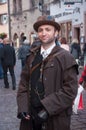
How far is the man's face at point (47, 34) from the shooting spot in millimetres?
3635

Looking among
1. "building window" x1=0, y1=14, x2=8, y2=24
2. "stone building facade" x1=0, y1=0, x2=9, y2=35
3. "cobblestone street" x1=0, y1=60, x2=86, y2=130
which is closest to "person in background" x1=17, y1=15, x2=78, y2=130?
"cobblestone street" x1=0, y1=60, x2=86, y2=130

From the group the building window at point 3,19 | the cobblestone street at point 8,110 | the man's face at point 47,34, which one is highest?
the man's face at point 47,34

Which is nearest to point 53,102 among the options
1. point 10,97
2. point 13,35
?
point 10,97

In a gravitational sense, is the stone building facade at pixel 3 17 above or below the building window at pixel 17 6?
below

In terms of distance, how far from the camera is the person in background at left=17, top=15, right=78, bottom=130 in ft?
11.5

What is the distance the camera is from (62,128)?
360cm

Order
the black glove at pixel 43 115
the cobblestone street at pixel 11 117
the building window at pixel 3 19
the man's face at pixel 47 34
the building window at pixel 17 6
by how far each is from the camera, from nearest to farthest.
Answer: the black glove at pixel 43 115
the man's face at pixel 47 34
the cobblestone street at pixel 11 117
the building window at pixel 17 6
the building window at pixel 3 19

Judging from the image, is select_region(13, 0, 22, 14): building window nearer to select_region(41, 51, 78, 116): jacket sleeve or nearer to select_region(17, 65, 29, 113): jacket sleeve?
select_region(17, 65, 29, 113): jacket sleeve

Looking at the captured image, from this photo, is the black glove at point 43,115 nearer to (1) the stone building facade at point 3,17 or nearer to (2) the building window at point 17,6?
(2) the building window at point 17,6

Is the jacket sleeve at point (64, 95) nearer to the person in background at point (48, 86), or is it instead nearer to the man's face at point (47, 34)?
the person in background at point (48, 86)

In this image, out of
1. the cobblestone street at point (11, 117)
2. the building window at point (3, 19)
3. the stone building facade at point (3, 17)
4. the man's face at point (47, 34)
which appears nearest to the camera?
the man's face at point (47, 34)

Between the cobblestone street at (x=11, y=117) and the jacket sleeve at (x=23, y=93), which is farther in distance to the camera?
the cobblestone street at (x=11, y=117)

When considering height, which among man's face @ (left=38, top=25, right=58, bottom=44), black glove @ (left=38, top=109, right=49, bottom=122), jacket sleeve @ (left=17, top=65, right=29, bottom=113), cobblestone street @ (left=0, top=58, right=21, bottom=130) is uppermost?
A: man's face @ (left=38, top=25, right=58, bottom=44)

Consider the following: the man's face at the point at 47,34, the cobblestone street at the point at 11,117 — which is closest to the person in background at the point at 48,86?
the man's face at the point at 47,34
